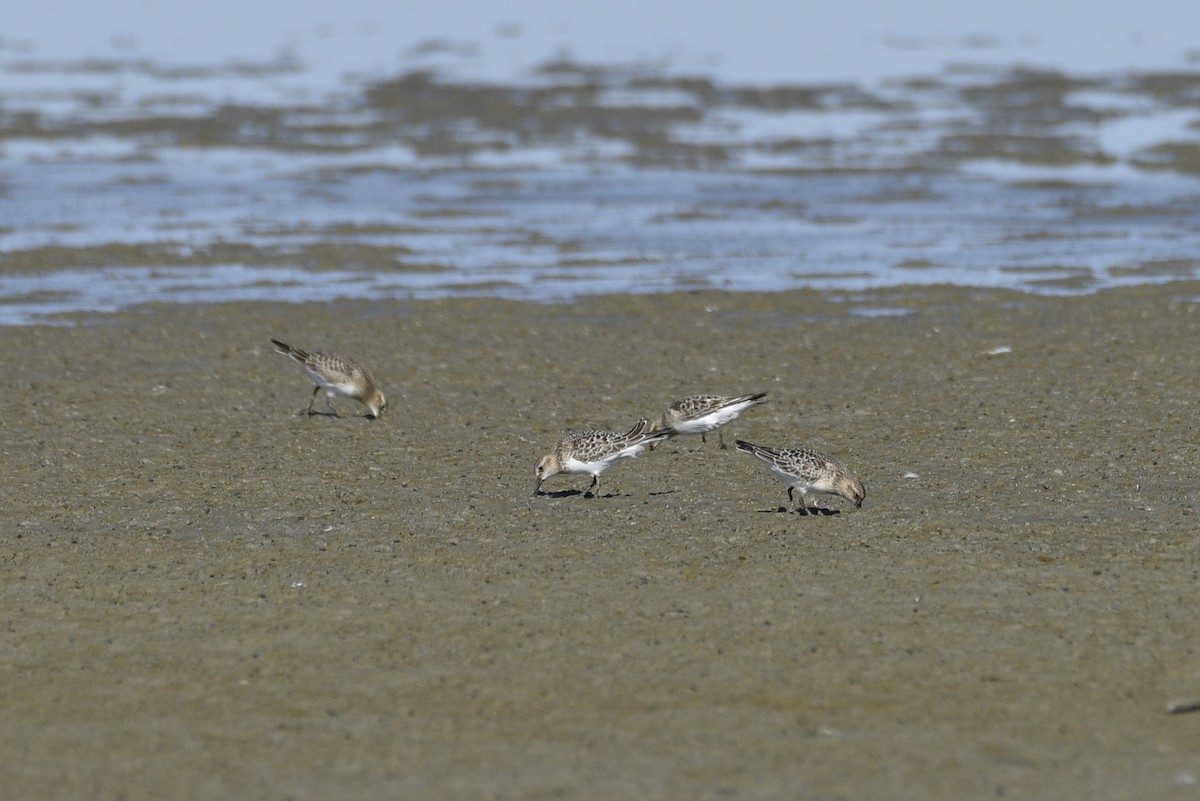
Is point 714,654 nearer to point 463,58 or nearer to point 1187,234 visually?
point 1187,234

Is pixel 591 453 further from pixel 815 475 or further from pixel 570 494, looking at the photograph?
pixel 815 475

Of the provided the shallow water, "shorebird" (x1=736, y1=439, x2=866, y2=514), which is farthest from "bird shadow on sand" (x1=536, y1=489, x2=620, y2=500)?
the shallow water

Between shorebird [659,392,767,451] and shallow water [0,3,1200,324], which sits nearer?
shorebird [659,392,767,451]

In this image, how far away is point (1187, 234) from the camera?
28.2 m

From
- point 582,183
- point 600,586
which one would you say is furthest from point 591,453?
point 582,183

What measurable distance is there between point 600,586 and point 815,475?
2.23 metres

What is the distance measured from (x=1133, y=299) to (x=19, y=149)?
28936 millimetres

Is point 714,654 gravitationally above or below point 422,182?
above

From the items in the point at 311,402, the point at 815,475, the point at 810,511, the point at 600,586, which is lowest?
the point at 311,402

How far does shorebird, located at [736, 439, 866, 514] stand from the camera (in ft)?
41.1

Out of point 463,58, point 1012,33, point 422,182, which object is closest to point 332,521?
point 422,182

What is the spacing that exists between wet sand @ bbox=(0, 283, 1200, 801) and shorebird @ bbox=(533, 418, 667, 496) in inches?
10.4

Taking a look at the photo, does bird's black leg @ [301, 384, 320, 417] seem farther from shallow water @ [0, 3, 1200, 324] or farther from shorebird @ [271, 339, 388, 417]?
shallow water @ [0, 3, 1200, 324]

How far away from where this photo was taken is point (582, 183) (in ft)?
117
